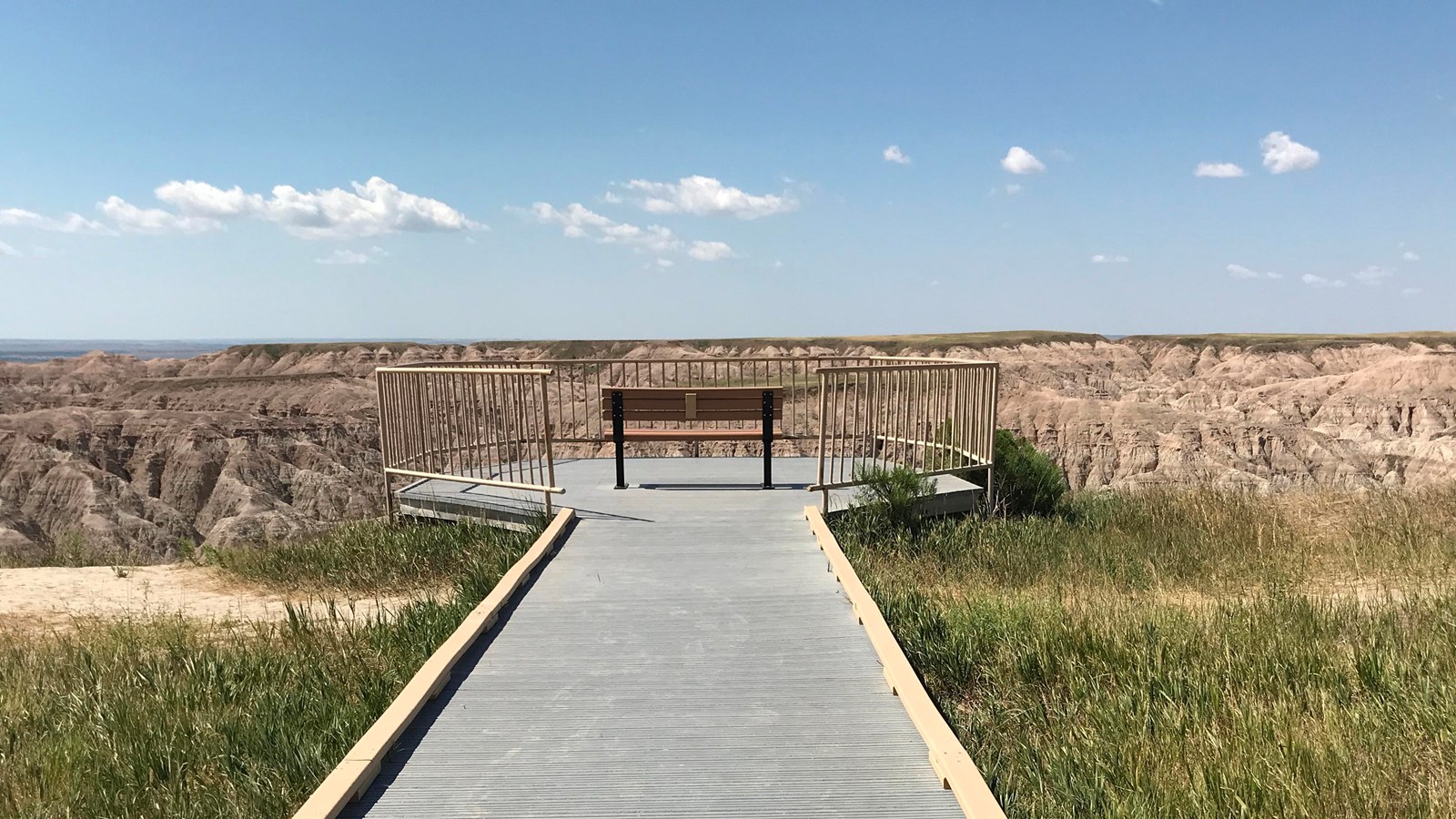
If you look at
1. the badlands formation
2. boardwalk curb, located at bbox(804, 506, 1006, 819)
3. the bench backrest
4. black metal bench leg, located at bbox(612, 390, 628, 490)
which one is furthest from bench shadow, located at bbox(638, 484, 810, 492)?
the badlands formation

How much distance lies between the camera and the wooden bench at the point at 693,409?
946 centimetres

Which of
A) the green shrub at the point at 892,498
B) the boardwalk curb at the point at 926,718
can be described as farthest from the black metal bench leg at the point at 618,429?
the boardwalk curb at the point at 926,718

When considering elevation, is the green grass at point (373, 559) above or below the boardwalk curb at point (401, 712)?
below

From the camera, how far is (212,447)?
33.3 metres

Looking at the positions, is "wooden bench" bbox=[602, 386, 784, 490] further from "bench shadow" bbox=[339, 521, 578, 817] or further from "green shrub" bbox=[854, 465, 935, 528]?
"bench shadow" bbox=[339, 521, 578, 817]

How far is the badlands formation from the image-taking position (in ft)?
92.4

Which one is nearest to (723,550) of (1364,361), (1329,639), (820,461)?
(820,461)

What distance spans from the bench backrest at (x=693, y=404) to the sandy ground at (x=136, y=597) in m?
3.28

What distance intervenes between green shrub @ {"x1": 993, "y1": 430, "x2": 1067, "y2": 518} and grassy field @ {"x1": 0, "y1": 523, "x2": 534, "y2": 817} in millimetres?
6004

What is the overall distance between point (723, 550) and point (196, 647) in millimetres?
4017

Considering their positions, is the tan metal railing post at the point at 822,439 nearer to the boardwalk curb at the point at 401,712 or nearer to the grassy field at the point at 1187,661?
the grassy field at the point at 1187,661

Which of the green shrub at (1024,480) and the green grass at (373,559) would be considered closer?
the green grass at (373,559)

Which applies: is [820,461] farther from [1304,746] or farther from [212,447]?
[212,447]

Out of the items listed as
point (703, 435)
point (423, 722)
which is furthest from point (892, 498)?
point (423, 722)
